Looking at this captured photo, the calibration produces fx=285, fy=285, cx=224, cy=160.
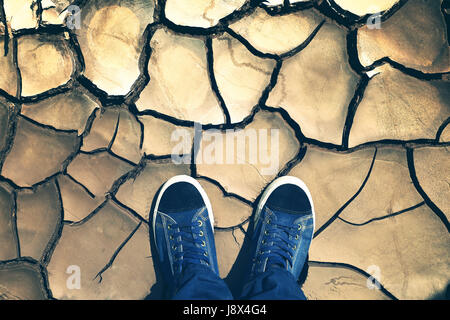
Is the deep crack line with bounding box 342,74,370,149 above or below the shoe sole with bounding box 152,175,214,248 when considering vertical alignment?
above

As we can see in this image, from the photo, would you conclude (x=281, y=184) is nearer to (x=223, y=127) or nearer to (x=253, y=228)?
(x=253, y=228)

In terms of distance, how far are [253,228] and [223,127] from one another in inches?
20.7

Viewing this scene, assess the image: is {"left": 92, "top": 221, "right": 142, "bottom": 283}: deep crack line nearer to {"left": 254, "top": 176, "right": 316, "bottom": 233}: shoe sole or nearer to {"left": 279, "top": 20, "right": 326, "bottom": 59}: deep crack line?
{"left": 254, "top": 176, "right": 316, "bottom": 233}: shoe sole

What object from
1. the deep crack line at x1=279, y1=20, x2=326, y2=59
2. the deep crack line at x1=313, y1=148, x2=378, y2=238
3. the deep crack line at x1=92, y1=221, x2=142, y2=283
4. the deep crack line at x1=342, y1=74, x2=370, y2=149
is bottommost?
the deep crack line at x1=92, y1=221, x2=142, y2=283

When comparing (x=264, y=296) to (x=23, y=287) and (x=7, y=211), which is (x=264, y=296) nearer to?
(x=23, y=287)

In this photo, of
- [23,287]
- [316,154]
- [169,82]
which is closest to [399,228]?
[316,154]

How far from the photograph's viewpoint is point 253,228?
1.43 meters

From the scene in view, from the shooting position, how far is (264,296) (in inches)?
47.3

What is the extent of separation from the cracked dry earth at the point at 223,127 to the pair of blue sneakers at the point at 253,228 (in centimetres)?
5

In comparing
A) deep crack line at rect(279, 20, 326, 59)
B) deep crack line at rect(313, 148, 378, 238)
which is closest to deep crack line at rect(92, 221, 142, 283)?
deep crack line at rect(313, 148, 378, 238)

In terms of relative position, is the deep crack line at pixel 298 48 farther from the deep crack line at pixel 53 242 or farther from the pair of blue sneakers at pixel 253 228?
the deep crack line at pixel 53 242

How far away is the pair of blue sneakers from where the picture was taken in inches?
55.0

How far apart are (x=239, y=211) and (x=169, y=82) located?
723mm

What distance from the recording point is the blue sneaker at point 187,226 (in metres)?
1.41
